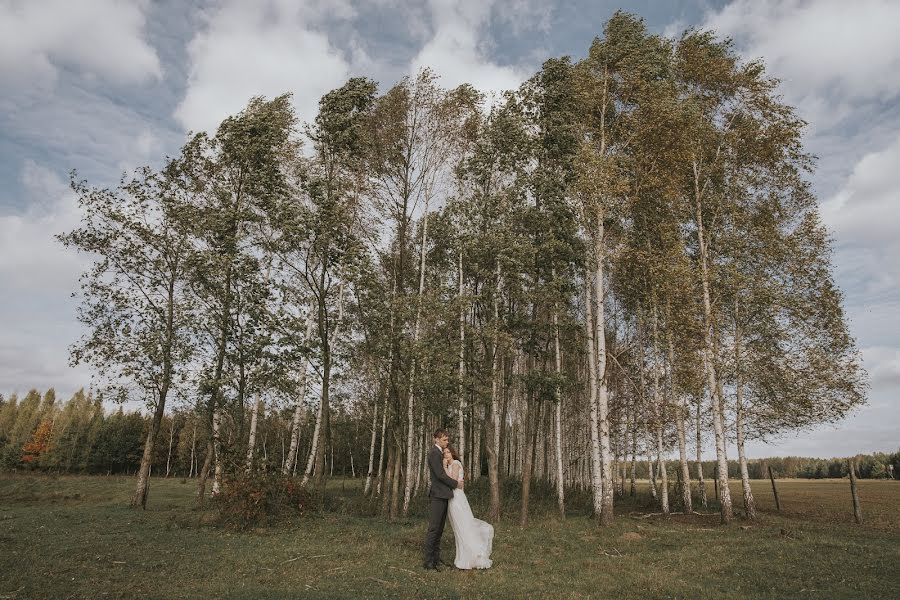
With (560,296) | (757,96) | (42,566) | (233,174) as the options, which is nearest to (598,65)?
(757,96)

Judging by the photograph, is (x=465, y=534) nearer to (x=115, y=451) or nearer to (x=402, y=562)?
(x=402, y=562)

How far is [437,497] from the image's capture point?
1111cm

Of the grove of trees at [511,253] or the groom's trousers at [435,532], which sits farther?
the grove of trees at [511,253]

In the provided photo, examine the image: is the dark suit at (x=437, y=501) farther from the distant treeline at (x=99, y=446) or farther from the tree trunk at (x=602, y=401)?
the distant treeline at (x=99, y=446)

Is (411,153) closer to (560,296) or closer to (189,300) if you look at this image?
(560,296)

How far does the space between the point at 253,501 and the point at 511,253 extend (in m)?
13.2

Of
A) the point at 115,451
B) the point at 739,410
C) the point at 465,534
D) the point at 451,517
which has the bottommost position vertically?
the point at 115,451

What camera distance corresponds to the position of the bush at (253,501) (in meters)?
16.4

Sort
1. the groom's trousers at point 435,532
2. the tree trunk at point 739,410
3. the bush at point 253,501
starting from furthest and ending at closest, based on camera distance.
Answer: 1. the tree trunk at point 739,410
2. the bush at point 253,501
3. the groom's trousers at point 435,532

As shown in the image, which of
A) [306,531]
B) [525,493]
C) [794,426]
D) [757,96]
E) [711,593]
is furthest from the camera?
[757,96]

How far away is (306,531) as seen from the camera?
1591 centimetres

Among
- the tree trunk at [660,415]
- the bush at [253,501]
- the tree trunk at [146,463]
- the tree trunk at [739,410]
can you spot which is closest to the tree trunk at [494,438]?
the tree trunk at [660,415]

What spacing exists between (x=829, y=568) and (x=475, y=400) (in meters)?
15.4

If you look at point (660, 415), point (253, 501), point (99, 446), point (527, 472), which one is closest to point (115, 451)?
point (99, 446)
